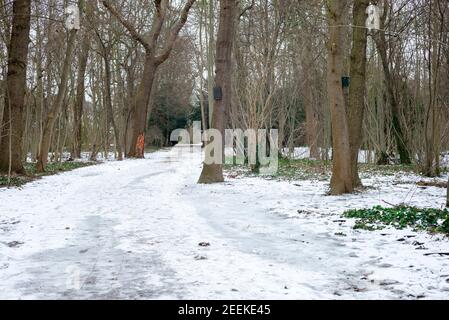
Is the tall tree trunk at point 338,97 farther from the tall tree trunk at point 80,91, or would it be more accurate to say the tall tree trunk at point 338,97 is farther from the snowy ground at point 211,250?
the tall tree trunk at point 80,91

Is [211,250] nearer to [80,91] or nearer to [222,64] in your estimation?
[222,64]

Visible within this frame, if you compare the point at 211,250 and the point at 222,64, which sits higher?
the point at 222,64

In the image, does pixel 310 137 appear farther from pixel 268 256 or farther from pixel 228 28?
pixel 268 256

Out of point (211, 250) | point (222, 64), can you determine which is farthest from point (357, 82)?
point (211, 250)

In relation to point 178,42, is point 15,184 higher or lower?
lower

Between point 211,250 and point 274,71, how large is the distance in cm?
1318

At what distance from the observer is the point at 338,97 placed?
31.2 ft

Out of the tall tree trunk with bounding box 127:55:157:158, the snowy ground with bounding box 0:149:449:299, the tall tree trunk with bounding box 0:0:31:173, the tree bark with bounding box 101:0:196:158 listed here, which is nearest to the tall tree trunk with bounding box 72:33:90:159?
the tree bark with bounding box 101:0:196:158

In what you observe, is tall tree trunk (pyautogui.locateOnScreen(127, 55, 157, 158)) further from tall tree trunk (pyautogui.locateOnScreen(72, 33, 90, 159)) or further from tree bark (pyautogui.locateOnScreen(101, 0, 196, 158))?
tall tree trunk (pyautogui.locateOnScreen(72, 33, 90, 159))

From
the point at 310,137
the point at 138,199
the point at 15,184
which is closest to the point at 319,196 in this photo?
the point at 138,199

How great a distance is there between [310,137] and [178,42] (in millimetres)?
12914

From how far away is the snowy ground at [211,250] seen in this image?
386 centimetres

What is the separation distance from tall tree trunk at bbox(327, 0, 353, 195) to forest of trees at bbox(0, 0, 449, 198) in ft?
0.07

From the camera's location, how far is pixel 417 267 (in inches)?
175
